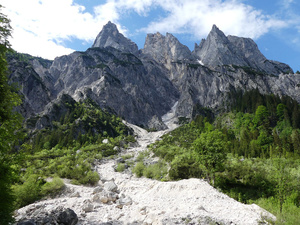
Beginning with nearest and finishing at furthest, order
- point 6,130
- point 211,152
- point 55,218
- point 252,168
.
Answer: point 6,130 → point 55,218 → point 211,152 → point 252,168

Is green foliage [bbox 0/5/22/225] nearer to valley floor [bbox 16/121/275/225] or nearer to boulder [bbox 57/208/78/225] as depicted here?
boulder [bbox 57/208/78/225]

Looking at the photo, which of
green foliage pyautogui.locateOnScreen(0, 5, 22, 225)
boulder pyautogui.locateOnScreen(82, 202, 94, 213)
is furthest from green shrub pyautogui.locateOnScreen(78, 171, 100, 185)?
green foliage pyautogui.locateOnScreen(0, 5, 22, 225)

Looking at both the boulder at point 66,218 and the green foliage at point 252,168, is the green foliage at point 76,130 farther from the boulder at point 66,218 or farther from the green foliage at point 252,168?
the boulder at point 66,218

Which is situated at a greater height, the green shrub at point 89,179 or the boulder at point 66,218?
the boulder at point 66,218

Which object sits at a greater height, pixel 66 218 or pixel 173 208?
pixel 173 208

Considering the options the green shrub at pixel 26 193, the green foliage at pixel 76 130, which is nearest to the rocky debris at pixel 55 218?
the green shrub at pixel 26 193

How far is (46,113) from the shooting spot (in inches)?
4806

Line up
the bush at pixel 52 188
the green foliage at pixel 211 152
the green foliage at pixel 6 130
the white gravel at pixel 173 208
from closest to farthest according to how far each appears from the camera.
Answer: the green foliage at pixel 6 130 < the white gravel at pixel 173 208 < the bush at pixel 52 188 < the green foliage at pixel 211 152

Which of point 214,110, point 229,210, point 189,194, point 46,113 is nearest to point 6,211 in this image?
point 229,210

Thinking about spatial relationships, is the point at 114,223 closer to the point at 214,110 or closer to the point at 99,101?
the point at 214,110

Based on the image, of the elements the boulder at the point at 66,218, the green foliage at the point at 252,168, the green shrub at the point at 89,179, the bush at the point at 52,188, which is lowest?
the green shrub at the point at 89,179

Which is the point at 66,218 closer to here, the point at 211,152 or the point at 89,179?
the point at 211,152

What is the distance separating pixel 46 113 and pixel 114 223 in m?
130

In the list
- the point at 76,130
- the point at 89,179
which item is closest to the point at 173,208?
the point at 89,179
